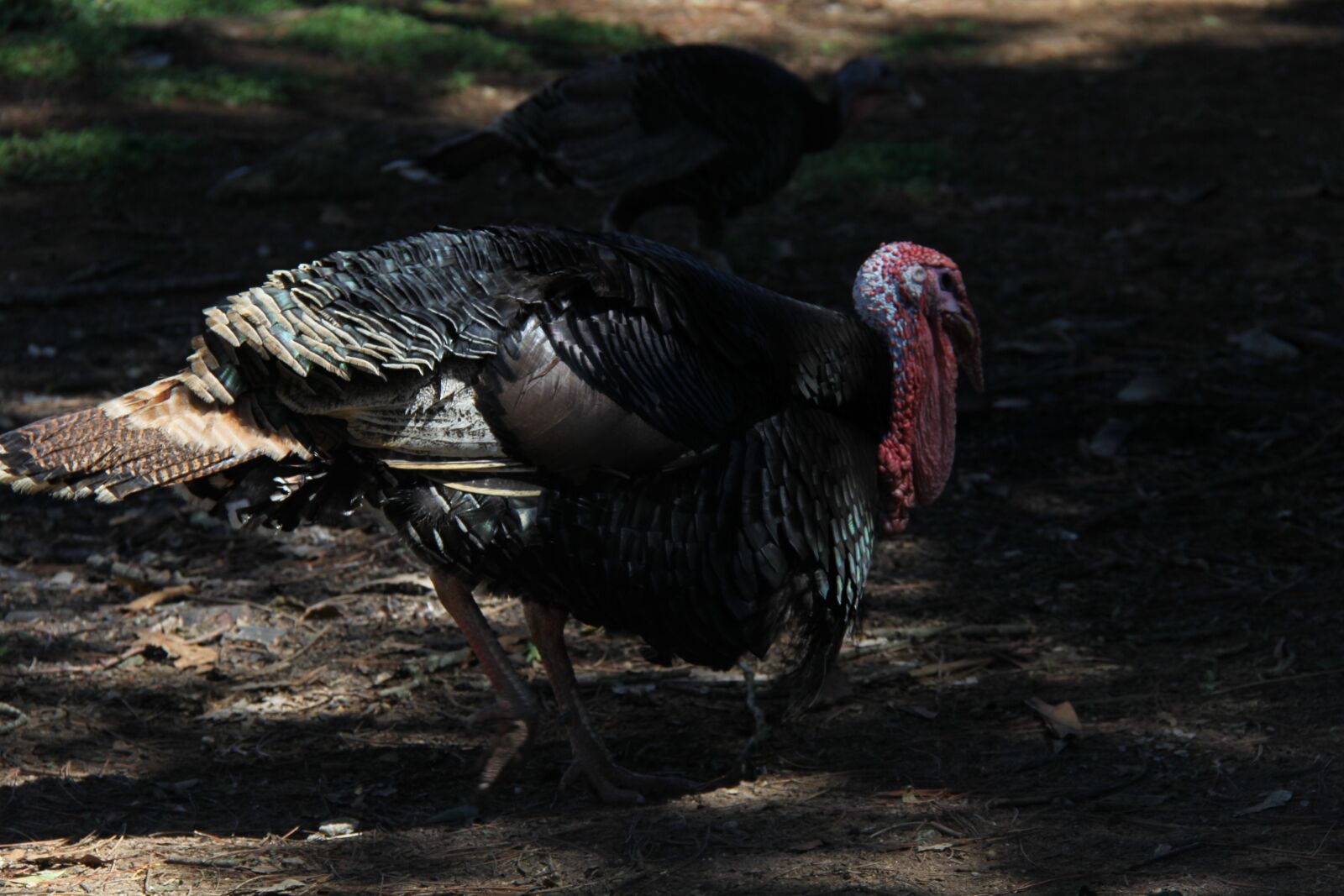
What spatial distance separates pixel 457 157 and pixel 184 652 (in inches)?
135

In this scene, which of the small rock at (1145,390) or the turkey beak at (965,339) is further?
the small rock at (1145,390)

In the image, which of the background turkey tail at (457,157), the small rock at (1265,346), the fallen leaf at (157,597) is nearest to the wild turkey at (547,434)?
the fallen leaf at (157,597)

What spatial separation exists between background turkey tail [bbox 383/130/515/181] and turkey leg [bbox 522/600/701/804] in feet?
12.5

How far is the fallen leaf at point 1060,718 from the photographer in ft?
12.6

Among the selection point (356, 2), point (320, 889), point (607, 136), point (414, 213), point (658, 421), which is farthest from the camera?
point (356, 2)

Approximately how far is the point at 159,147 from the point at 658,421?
6.53m

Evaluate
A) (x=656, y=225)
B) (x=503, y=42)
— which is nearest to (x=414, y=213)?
(x=656, y=225)

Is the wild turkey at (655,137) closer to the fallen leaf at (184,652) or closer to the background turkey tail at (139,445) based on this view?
the fallen leaf at (184,652)

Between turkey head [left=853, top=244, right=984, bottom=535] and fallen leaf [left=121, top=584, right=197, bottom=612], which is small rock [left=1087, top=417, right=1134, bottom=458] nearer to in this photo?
turkey head [left=853, top=244, right=984, bottom=535]

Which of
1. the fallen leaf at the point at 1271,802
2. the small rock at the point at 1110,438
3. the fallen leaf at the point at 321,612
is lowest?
the small rock at the point at 1110,438

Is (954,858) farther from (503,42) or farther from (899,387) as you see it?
(503,42)

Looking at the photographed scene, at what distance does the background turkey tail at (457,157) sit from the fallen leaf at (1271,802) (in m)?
4.83

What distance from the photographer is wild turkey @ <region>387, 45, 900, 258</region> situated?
7066mm

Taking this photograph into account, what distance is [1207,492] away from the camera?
17.4ft
